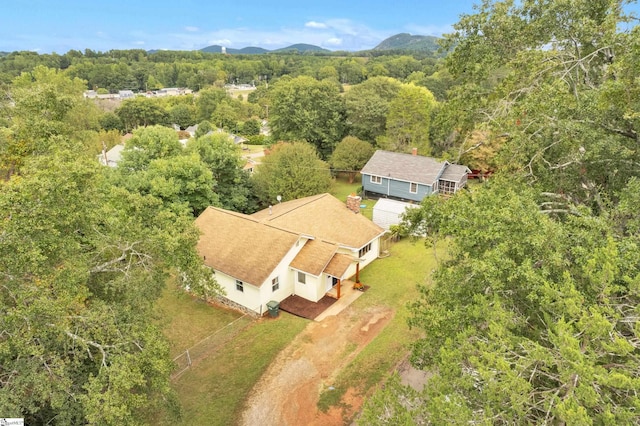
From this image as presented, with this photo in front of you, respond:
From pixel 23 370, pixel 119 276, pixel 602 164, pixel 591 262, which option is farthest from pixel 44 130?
pixel 602 164

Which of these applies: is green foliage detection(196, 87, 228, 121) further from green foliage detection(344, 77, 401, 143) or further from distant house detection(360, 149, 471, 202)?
distant house detection(360, 149, 471, 202)

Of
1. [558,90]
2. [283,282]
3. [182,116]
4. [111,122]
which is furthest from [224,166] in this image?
[182,116]

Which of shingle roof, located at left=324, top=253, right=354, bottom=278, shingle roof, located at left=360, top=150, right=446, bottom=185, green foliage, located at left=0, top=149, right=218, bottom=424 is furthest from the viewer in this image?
shingle roof, located at left=360, top=150, right=446, bottom=185

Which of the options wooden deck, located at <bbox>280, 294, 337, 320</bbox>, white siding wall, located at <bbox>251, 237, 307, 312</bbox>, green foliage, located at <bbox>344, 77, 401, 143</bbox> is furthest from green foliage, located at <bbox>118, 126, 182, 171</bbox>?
green foliage, located at <bbox>344, 77, 401, 143</bbox>

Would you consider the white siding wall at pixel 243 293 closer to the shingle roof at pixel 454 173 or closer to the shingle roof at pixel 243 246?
the shingle roof at pixel 243 246

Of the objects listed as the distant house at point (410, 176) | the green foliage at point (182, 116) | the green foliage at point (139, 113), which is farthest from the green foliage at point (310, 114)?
the green foliage at point (182, 116)

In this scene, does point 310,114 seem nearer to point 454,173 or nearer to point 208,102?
point 454,173

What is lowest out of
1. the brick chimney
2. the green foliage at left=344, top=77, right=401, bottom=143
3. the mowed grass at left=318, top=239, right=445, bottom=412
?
the mowed grass at left=318, top=239, right=445, bottom=412
